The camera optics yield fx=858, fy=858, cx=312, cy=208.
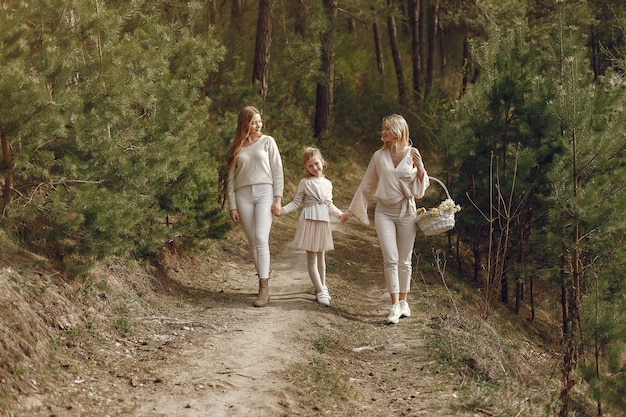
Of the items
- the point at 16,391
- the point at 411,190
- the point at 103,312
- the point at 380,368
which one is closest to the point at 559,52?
the point at 411,190

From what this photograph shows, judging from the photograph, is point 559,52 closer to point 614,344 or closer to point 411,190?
point 411,190

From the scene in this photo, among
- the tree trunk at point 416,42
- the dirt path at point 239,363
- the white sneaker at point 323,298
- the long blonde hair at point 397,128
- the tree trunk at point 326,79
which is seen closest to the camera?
the dirt path at point 239,363

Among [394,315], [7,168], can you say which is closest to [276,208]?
[394,315]

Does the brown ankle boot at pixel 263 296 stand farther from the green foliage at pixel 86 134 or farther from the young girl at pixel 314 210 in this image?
the green foliage at pixel 86 134

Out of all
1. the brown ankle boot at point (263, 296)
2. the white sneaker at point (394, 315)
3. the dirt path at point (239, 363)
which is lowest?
the white sneaker at point (394, 315)

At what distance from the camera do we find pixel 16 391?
568 centimetres

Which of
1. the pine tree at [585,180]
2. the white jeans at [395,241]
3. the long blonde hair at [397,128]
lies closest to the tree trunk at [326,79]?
the pine tree at [585,180]

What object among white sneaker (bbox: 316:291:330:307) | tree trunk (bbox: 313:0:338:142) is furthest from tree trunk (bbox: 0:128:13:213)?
tree trunk (bbox: 313:0:338:142)

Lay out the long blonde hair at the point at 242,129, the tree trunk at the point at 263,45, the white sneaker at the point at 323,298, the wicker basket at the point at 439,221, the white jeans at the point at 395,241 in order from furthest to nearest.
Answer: the tree trunk at the point at 263,45
the white sneaker at the point at 323,298
the long blonde hair at the point at 242,129
the white jeans at the point at 395,241
the wicker basket at the point at 439,221

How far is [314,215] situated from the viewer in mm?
9016

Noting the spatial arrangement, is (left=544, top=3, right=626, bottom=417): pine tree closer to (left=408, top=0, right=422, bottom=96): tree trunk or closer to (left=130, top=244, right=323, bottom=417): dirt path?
(left=130, top=244, right=323, bottom=417): dirt path

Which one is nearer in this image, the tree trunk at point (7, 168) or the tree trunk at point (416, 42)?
the tree trunk at point (7, 168)

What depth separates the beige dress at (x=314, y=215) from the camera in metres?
8.99

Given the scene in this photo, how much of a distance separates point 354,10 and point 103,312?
52.9 feet
